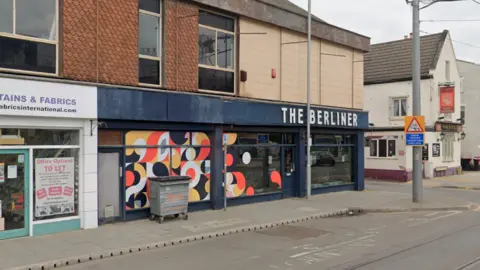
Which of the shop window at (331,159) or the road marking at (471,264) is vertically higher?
the shop window at (331,159)

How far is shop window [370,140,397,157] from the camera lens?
2767 centimetres

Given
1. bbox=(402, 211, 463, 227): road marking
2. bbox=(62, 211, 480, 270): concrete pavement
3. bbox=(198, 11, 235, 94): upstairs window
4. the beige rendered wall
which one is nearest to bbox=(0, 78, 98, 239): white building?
bbox=(62, 211, 480, 270): concrete pavement

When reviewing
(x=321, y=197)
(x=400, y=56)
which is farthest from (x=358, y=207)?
(x=400, y=56)

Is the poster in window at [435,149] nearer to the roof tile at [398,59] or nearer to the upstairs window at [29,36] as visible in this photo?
the roof tile at [398,59]

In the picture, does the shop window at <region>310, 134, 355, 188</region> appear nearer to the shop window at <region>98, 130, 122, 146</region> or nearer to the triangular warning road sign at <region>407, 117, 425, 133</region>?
the triangular warning road sign at <region>407, 117, 425, 133</region>

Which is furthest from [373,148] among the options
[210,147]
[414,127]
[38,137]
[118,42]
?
[38,137]

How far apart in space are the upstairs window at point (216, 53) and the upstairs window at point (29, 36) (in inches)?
182

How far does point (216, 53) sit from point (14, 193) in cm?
744

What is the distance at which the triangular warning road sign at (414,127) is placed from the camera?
16109 millimetres

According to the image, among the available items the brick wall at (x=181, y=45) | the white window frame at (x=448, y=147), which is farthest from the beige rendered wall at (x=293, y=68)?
the white window frame at (x=448, y=147)

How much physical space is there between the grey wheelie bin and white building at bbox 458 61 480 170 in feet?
103

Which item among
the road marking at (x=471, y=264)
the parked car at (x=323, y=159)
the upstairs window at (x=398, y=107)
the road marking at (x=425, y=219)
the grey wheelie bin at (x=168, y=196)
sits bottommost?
the road marking at (x=425, y=219)

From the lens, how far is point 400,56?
30078 millimetres

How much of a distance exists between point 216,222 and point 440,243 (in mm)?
5521
